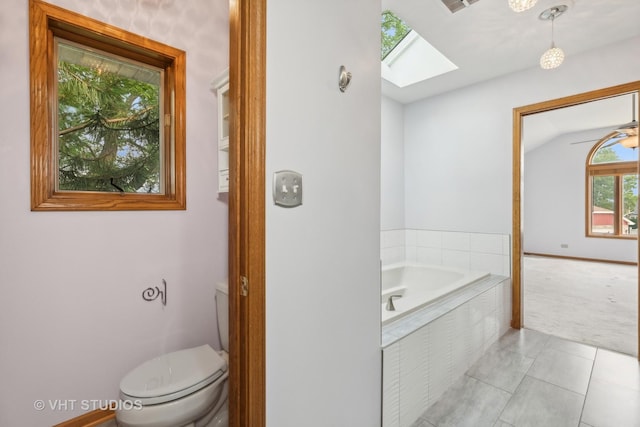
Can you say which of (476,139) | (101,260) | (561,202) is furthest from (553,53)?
(561,202)

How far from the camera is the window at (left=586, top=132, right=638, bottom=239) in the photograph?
5660 mm

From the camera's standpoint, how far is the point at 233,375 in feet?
3.04

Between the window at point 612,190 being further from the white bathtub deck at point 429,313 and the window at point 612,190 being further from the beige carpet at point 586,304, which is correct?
the white bathtub deck at point 429,313

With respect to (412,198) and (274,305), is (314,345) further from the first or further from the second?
(412,198)

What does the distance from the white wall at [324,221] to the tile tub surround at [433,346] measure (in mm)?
122

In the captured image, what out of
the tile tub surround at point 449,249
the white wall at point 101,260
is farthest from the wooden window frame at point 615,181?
the white wall at point 101,260

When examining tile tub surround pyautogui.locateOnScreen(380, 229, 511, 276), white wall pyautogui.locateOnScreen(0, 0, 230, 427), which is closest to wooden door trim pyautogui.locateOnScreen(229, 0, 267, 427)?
white wall pyautogui.locateOnScreen(0, 0, 230, 427)

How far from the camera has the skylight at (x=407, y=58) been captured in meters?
2.71

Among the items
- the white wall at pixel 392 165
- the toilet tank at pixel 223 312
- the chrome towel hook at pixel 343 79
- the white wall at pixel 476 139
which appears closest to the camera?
the chrome towel hook at pixel 343 79

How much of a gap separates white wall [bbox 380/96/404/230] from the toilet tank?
73.4 inches

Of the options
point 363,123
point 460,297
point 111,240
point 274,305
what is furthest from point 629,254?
point 111,240

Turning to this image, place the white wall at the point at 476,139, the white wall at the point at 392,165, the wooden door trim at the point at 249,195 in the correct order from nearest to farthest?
the wooden door trim at the point at 249,195 < the white wall at the point at 476,139 < the white wall at the point at 392,165

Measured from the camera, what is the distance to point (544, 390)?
1.81 m

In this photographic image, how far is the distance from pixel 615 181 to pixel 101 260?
8349mm
